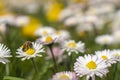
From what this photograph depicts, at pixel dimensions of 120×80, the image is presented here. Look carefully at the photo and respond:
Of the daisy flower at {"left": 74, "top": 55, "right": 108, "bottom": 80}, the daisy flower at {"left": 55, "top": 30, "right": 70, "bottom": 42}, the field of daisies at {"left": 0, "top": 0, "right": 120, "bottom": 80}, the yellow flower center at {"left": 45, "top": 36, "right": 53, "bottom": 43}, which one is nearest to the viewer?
the daisy flower at {"left": 74, "top": 55, "right": 108, "bottom": 80}

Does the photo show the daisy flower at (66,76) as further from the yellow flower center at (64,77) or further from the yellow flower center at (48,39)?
the yellow flower center at (48,39)

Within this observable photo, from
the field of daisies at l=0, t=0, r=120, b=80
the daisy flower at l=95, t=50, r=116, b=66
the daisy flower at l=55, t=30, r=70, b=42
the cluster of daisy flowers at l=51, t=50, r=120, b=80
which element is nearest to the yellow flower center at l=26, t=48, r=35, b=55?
the field of daisies at l=0, t=0, r=120, b=80

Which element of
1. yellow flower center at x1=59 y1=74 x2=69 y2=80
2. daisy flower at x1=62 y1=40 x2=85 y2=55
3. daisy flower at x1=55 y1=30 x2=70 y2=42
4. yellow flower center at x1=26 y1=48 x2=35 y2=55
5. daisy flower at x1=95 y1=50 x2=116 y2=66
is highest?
daisy flower at x1=55 y1=30 x2=70 y2=42

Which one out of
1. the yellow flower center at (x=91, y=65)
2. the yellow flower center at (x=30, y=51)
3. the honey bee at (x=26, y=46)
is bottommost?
the yellow flower center at (x=91, y=65)

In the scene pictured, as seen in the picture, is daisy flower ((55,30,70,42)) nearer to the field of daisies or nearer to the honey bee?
the field of daisies

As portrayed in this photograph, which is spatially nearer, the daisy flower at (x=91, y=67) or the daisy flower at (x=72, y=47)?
the daisy flower at (x=91, y=67)

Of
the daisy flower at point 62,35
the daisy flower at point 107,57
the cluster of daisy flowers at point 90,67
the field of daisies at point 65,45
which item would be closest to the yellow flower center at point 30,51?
the field of daisies at point 65,45

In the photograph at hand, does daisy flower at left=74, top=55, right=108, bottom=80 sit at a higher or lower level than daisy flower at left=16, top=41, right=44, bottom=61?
lower

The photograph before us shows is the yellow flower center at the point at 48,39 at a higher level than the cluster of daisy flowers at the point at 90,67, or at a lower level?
higher
